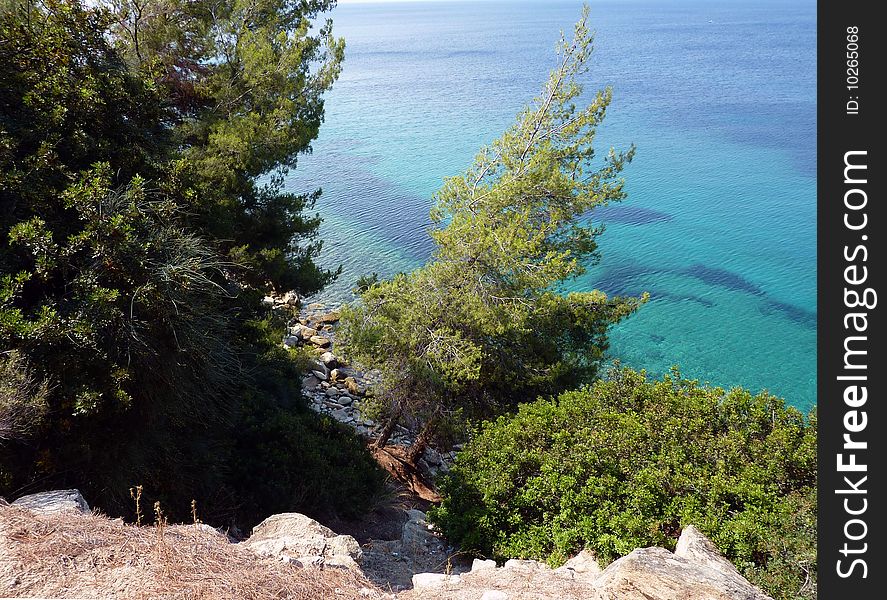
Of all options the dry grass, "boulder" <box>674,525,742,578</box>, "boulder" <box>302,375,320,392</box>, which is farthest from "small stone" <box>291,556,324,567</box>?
"boulder" <box>302,375,320,392</box>

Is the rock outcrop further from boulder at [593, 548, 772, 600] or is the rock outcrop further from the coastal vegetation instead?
the coastal vegetation

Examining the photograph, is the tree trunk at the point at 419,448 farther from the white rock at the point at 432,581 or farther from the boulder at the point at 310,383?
the white rock at the point at 432,581

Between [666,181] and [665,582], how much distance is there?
1443 inches

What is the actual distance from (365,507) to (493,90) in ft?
172

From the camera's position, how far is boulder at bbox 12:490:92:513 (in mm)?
6586

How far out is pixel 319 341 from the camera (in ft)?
70.1

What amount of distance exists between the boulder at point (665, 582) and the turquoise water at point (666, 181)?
55.0 ft

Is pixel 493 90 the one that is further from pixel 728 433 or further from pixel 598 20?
pixel 598 20

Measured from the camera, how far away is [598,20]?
12044 centimetres

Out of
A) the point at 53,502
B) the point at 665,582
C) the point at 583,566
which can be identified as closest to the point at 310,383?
the point at 53,502

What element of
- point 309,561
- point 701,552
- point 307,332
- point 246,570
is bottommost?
point 246,570

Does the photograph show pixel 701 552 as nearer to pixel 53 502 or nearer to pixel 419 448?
pixel 53 502

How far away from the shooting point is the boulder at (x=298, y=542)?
705 cm
